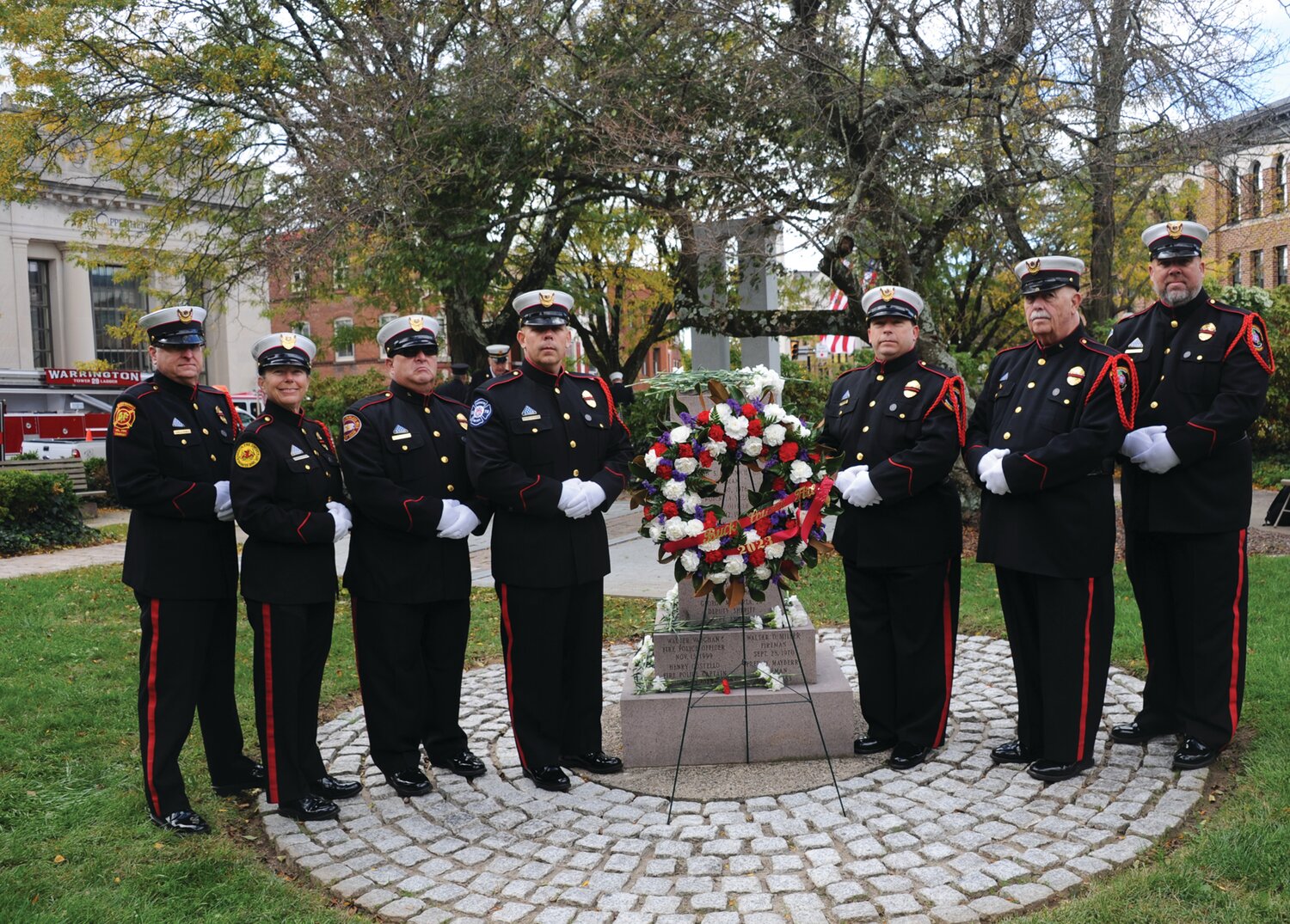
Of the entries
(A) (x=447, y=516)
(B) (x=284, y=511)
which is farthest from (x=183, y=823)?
(A) (x=447, y=516)

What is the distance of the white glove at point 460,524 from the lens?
5008mm

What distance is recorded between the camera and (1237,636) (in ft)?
16.5

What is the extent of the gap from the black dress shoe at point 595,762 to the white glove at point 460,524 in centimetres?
130

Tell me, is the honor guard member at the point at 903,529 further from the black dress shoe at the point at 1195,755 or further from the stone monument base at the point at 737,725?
the black dress shoe at the point at 1195,755

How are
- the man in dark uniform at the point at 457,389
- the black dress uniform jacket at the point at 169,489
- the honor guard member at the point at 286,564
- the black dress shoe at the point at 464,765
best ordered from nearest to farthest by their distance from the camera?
the black dress uniform jacket at the point at 169,489
the honor guard member at the point at 286,564
the black dress shoe at the point at 464,765
the man in dark uniform at the point at 457,389

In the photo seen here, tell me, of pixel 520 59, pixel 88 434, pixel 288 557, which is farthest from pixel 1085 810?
pixel 88 434

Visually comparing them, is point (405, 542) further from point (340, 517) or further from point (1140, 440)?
point (1140, 440)

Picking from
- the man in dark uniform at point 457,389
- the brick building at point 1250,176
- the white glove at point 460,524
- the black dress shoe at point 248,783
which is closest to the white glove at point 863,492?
the white glove at point 460,524

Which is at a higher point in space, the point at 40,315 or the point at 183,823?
the point at 40,315

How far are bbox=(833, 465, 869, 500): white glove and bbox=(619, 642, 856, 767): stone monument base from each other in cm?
105

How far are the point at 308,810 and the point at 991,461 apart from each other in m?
3.55

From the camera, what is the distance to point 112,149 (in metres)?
15.5

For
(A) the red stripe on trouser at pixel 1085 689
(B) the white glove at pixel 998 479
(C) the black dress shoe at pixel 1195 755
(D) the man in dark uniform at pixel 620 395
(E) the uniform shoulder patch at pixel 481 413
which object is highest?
(D) the man in dark uniform at pixel 620 395

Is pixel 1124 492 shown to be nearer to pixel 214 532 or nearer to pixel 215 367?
pixel 214 532
